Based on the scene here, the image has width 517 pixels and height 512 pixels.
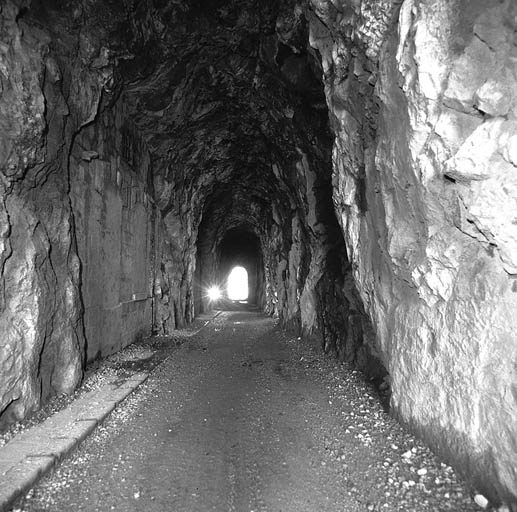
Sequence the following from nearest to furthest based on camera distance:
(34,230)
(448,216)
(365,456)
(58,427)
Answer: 1. (448,216)
2. (365,456)
3. (58,427)
4. (34,230)

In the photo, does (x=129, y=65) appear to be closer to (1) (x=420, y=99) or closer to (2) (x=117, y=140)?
(2) (x=117, y=140)

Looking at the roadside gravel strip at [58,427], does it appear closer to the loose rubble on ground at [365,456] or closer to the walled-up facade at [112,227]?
the loose rubble on ground at [365,456]

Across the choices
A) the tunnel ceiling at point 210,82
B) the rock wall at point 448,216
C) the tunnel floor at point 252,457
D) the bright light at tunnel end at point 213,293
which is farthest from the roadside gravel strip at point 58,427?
the bright light at tunnel end at point 213,293

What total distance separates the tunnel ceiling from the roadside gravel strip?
539cm

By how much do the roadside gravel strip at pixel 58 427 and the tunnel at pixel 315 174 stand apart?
0.29 meters

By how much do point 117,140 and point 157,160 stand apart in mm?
2844

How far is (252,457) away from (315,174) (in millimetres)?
8007

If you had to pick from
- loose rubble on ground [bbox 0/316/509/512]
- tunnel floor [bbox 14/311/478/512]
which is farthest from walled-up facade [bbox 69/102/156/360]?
tunnel floor [bbox 14/311/478/512]

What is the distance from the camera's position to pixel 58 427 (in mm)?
4312

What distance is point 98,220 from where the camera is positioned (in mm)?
7359

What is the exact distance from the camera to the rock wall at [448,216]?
109 inches

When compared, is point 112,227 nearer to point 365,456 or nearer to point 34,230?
point 34,230

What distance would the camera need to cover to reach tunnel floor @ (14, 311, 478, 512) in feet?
10.0

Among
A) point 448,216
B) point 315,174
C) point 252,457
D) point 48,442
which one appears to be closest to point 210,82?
point 315,174
